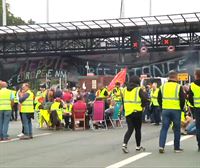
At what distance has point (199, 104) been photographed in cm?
1272

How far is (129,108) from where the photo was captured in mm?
12867

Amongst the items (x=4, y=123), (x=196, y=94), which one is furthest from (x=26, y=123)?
(x=196, y=94)

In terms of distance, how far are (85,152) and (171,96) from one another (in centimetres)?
257

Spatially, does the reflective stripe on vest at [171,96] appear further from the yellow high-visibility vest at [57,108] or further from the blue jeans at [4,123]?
the yellow high-visibility vest at [57,108]

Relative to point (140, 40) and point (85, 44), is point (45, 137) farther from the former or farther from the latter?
point (85, 44)

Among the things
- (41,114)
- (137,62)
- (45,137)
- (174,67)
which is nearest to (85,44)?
(137,62)

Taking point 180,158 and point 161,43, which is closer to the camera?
point 180,158

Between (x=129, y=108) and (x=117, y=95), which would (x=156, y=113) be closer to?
(x=117, y=95)

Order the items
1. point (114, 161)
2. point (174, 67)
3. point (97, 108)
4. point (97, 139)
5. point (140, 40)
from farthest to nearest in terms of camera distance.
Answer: point (174, 67)
point (140, 40)
point (97, 108)
point (97, 139)
point (114, 161)

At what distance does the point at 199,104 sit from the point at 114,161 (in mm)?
2616

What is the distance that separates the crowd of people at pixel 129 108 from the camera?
1266cm

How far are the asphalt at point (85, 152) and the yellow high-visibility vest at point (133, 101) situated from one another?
1.04 meters

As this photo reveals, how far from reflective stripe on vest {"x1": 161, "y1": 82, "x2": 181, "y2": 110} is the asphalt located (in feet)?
3.67

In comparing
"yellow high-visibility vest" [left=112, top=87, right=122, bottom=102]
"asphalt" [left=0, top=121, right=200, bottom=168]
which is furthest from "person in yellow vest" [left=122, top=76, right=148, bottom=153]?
"yellow high-visibility vest" [left=112, top=87, right=122, bottom=102]
